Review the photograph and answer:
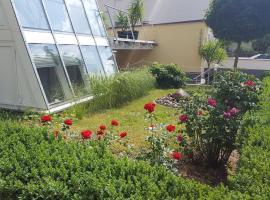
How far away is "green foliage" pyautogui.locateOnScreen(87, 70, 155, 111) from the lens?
8867mm

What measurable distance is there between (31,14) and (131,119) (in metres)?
3.63

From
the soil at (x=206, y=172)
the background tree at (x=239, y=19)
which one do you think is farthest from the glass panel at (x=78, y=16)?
the background tree at (x=239, y=19)

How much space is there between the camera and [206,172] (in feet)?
14.7

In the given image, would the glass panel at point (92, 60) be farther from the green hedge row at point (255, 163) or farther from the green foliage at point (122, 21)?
the green foliage at point (122, 21)

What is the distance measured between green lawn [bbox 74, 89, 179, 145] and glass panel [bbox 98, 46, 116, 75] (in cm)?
173

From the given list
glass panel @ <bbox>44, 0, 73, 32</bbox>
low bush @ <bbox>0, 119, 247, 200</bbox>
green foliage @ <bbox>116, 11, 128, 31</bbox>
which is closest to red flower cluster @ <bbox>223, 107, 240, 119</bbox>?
low bush @ <bbox>0, 119, 247, 200</bbox>

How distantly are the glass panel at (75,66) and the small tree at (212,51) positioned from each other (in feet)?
35.3

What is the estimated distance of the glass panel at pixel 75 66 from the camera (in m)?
8.86

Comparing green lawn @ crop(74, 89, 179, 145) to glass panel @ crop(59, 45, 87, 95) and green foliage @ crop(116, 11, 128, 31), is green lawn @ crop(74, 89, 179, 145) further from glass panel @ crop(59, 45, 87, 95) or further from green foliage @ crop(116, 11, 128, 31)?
green foliage @ crop(116, 11, 128, 31)

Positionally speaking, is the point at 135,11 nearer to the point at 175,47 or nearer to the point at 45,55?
the point at 175,47

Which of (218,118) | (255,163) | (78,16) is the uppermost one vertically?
(78,16)

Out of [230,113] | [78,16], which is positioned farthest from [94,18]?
[230,113]

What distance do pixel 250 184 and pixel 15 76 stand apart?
6.47 m

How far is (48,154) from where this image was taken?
118 inches
